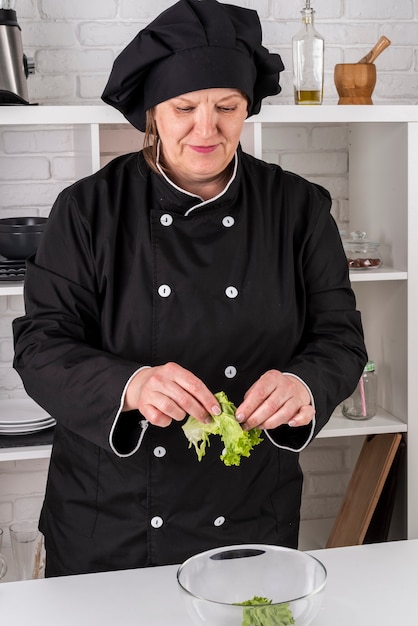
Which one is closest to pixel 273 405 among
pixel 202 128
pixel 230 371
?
pixel 230 371

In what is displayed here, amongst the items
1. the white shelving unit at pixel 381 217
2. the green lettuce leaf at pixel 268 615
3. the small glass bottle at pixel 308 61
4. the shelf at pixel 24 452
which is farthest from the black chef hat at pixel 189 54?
the shelf at pixel 24 452

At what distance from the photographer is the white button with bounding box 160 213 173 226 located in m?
1.97

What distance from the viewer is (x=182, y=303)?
1.95 m

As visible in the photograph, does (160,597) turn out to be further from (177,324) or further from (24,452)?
(24,452)

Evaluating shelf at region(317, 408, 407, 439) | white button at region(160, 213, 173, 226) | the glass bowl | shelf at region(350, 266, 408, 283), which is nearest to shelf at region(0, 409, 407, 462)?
shelf at region(317, 408, 407, 439)

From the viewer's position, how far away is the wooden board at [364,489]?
9.20ft

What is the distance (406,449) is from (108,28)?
168 cm

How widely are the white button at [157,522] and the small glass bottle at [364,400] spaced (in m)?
1.11

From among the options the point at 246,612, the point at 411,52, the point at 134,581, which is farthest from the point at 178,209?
the point at 411,52

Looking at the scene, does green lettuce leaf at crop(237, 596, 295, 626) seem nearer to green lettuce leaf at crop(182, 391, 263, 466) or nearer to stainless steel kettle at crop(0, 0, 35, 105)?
green lettuce leaf at crop(182, 391, 263, 466)

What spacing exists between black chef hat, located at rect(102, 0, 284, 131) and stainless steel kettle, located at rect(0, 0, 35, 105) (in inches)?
27.1

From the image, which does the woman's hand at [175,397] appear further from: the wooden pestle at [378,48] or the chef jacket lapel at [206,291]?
the wooden pestle at [378,48]

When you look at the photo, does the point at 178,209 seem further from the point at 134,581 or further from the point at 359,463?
the point at 359,463

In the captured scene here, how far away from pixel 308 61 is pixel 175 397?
1.48m
